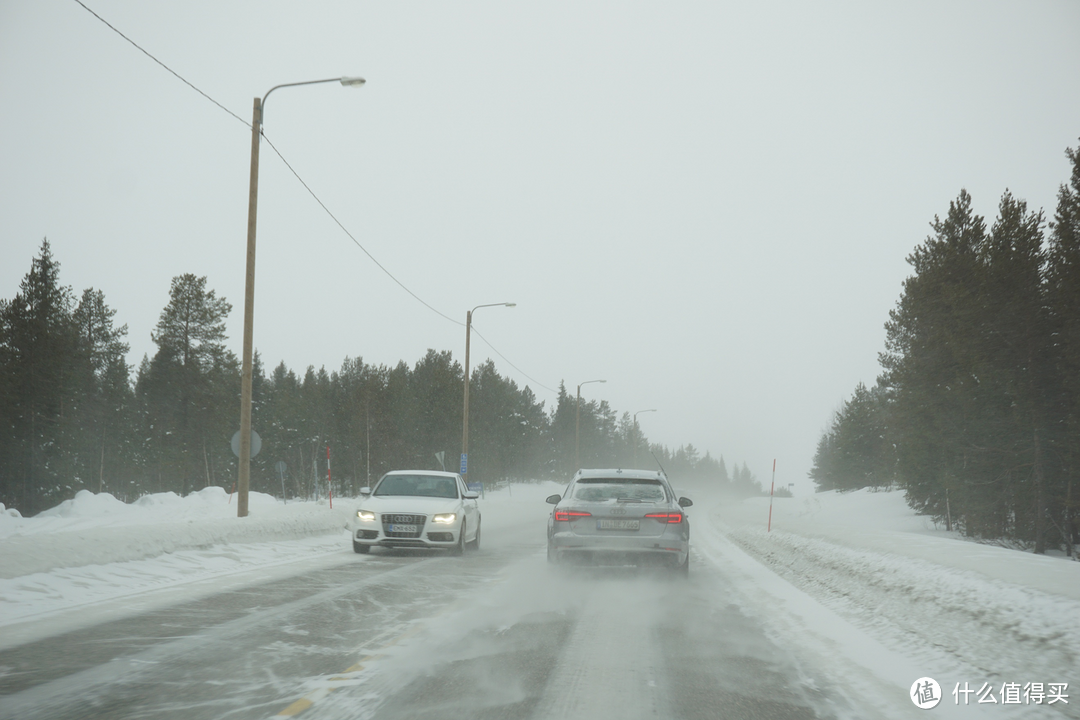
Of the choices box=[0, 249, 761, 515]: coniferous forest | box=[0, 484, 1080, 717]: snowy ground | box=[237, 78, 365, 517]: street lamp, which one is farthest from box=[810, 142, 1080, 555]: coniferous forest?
box=[0, 249, 761, 515]: coniferous forest

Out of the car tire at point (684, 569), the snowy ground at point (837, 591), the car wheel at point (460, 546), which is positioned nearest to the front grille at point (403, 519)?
the car wheel at point (460, 546)

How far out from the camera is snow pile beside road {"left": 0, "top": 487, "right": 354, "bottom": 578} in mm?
10148

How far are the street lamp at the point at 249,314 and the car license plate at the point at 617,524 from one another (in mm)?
8682

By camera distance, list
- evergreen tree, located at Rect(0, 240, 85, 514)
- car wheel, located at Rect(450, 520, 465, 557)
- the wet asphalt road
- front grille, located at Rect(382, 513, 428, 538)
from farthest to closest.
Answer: evergreen tree, located at Rect(0, 240, 85, 514) < car wheel, located at Rect(450, 520, 465, 557) < front grille, located at Rect(382, 513, 428, 538) < the wet asphalt road

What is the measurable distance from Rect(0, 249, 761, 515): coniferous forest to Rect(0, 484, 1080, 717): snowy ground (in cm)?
2410

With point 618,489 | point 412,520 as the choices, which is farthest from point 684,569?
point 412,520

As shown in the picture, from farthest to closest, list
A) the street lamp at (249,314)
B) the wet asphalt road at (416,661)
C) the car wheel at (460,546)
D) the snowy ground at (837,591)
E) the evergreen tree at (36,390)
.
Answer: the evergreen tree at (36,390)
the street lamp at (249,314)
the car wheel at (460,546)
the snowy ground at (837,591)
the wet asphalt road at (416,661)

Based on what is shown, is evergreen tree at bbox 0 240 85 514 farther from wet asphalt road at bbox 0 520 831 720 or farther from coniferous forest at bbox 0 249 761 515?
wet asphalt road at bbox 0 520 831 720

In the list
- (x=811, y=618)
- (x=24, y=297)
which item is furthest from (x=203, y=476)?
(x=811, y=618)

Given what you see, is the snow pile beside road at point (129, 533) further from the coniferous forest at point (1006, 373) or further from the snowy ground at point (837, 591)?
the coniferous forest at point (1006, 373)

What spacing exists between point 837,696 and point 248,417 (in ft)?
46.5

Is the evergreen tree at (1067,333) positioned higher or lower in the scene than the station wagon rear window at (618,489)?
higher

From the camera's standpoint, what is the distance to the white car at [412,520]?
49.2 ft

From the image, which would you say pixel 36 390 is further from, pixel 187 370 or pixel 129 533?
pixel 129 533
